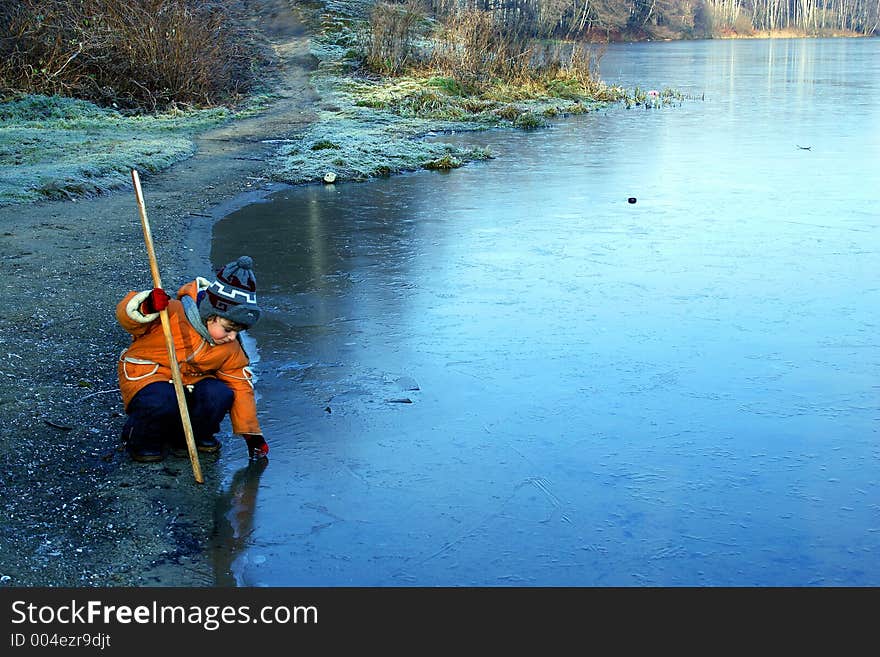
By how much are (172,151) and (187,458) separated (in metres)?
9.54

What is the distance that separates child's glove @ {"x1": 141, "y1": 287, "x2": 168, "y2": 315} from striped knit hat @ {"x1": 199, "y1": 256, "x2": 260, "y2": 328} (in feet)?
0.65

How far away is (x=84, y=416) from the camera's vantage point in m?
5.14

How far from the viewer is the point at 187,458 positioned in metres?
4.82

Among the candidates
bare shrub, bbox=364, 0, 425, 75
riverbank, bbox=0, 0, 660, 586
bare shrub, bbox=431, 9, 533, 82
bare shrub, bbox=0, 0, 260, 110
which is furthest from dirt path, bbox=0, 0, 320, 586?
bare shrub, bbox=364, 0, 425, 75

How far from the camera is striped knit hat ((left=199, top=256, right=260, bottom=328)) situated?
14.6 feet

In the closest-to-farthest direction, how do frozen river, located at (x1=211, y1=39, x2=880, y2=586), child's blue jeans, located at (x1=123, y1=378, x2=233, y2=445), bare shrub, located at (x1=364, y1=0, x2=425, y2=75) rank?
frozen river, located at (x1=211, y1=39, x2=880, y2=586), child's blue jeans, located at (x1=123, y1=378, x2=233, y2=445), bare shrub, located at (x1=364, y1=0, x2=425, y2=75)

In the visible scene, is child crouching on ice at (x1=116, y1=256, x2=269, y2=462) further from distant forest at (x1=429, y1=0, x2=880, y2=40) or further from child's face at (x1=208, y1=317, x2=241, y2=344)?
distant forest at (x1=429, y1=0, x2=880, y2=40)

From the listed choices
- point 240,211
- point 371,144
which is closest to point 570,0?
point 371,144

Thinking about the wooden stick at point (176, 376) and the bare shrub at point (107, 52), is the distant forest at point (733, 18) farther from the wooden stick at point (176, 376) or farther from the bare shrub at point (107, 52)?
the wooden stick at point (176, 376)

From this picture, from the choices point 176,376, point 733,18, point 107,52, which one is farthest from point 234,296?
point 733,18

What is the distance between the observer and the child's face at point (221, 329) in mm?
4543

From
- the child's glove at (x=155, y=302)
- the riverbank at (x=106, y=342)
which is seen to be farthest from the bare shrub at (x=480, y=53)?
the child's glove at (x=155, y=302)

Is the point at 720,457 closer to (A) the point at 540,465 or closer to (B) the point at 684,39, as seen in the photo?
(A) the point at 540,465

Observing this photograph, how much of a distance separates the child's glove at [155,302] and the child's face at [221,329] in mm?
228
